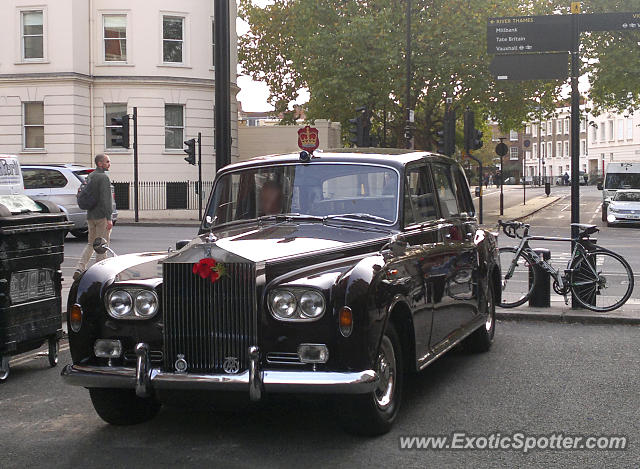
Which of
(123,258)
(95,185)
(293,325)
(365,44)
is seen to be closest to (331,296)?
(293,325)

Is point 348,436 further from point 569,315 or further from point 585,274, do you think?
point 585,274

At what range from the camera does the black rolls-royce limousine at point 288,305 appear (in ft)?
17.0

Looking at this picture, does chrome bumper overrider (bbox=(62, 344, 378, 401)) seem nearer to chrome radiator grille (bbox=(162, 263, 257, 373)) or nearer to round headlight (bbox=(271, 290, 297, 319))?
chrome radiator grille (bbox=(162, 263, 257, 373))

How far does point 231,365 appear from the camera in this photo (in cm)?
521

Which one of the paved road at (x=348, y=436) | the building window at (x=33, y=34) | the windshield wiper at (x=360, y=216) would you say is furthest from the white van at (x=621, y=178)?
the windshield wiper at (x=360, y=216)

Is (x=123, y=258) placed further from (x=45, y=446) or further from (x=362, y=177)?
(x=362, y=177)

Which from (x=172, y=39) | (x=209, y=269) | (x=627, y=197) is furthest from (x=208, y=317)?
(x=172, y=39)

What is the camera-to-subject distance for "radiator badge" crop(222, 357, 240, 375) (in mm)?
5203

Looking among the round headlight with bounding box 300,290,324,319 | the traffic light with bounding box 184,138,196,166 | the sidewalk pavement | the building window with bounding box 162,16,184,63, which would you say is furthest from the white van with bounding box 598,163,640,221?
the round headlight with bounding box 300,290,324,319

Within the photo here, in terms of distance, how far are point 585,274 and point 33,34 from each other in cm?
2898

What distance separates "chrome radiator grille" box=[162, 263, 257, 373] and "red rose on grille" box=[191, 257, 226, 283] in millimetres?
34

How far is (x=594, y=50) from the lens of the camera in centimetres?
3450

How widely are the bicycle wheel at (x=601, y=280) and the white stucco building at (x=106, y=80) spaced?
1026 inches

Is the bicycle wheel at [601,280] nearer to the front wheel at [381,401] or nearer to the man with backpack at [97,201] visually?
the front wheel at [381,401]
